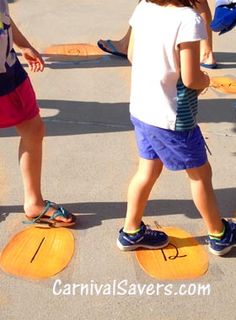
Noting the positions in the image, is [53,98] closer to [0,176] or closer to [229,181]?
[0,176]

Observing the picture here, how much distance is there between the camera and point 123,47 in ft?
16.1

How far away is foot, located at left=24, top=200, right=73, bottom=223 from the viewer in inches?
102

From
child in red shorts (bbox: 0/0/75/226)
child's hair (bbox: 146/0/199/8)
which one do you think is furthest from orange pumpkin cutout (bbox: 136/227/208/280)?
child's hair (bbox: 146/0/199/8)

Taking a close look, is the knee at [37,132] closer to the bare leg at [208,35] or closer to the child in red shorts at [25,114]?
the child in red shorts at [25,114]

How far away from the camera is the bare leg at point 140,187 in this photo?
7.57 ft

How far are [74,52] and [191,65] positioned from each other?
3208mm

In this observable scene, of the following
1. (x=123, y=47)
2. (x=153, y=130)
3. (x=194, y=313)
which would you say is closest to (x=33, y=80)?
(x=123, y=47)

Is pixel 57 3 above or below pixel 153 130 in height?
below

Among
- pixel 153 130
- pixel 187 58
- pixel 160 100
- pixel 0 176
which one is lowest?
pixel 0 176

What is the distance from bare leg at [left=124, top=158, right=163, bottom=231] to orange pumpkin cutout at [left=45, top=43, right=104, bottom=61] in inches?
107

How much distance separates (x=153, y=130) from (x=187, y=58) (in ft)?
1.14

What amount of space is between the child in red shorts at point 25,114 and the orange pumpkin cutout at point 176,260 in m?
0.47

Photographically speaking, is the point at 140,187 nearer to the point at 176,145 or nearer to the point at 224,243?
the point at 176,145

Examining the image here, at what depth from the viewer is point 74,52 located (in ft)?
16.4
